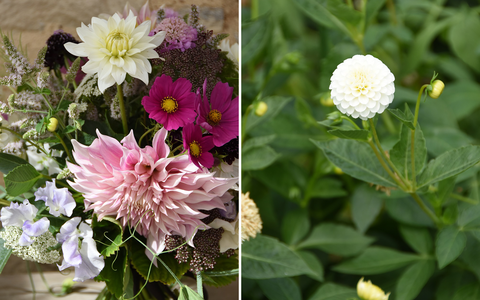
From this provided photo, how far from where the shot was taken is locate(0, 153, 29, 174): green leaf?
0.37 m

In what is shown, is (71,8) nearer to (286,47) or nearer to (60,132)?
(60,132)

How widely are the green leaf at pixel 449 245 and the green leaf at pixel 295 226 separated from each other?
0.18 metres

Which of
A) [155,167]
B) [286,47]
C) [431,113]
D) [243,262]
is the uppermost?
[286,47]

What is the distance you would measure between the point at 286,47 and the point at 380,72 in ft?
1.38

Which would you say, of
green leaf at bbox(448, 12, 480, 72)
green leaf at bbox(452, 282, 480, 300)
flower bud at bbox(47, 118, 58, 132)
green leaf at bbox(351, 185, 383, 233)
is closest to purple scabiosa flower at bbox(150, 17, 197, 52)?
flower bud at bbox(47, 118, 58, 132)

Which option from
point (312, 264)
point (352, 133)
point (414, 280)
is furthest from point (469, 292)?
point (352, 133)

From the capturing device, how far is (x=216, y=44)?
38 cm

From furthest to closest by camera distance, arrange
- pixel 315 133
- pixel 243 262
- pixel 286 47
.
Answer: pixel 286 47 < pixel 315 133 < pixel 243 262

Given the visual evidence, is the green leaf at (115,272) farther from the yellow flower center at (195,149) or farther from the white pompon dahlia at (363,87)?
the white pompon dahlia at (363,87)

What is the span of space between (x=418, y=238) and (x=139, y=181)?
15.0 inches

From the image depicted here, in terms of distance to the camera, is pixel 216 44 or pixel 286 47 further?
pixel 286 47

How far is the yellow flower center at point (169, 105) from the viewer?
0.35 meters

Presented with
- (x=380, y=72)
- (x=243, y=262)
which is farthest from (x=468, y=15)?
(x=243, y=262)

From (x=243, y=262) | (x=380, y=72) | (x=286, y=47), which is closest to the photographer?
(x=380, y=72)
